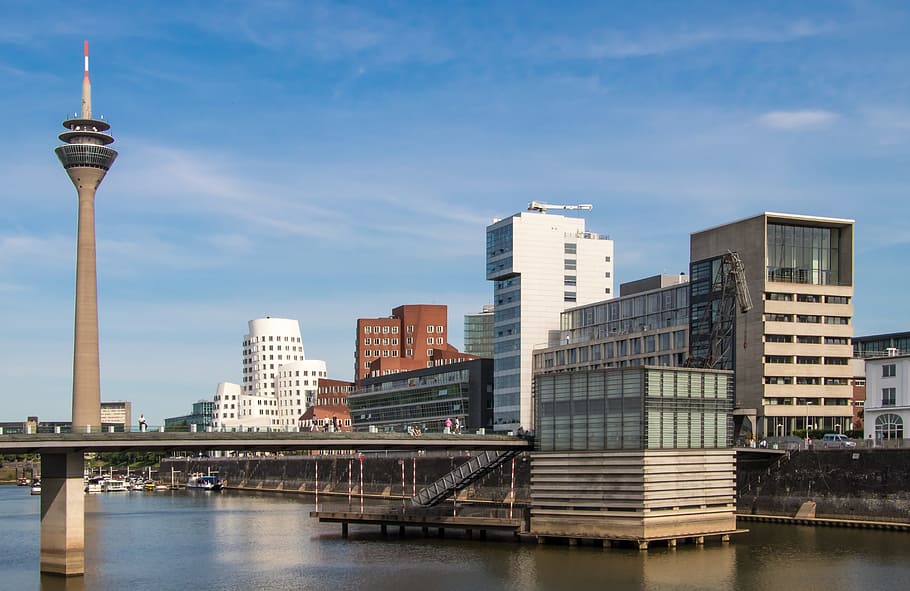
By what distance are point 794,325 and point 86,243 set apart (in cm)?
9158

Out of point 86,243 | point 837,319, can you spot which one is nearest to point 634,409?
point 837,319

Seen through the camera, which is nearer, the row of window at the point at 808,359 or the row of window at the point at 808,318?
the row of window at the point at 808,359

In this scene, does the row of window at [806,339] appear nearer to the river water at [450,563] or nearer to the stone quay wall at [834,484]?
the stone quay wall at [834,484]

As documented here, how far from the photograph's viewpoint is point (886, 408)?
13662 centimetres

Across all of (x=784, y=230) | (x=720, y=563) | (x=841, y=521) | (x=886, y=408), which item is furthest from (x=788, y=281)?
(x=720, y=563)

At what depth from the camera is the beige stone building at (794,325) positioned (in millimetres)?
157625

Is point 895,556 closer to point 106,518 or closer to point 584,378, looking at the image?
point 584,378

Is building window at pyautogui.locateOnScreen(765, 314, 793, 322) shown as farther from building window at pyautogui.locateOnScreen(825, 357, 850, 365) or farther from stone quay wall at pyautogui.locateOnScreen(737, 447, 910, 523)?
stone quay wall at pyautogui.locateOnScreen(737, 447, 910, 523)

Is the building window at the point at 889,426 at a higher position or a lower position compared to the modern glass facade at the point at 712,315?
lower

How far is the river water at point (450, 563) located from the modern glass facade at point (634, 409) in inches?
345

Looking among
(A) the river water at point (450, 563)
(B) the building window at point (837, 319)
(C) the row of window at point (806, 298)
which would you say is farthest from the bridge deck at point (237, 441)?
(B) the building window at point (837, 319)

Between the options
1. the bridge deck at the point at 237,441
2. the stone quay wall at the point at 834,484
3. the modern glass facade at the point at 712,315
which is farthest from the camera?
the modern glass facade at the point at 712,315

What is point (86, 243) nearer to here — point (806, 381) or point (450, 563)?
point (450, 563)

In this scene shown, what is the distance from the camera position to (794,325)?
520ft
